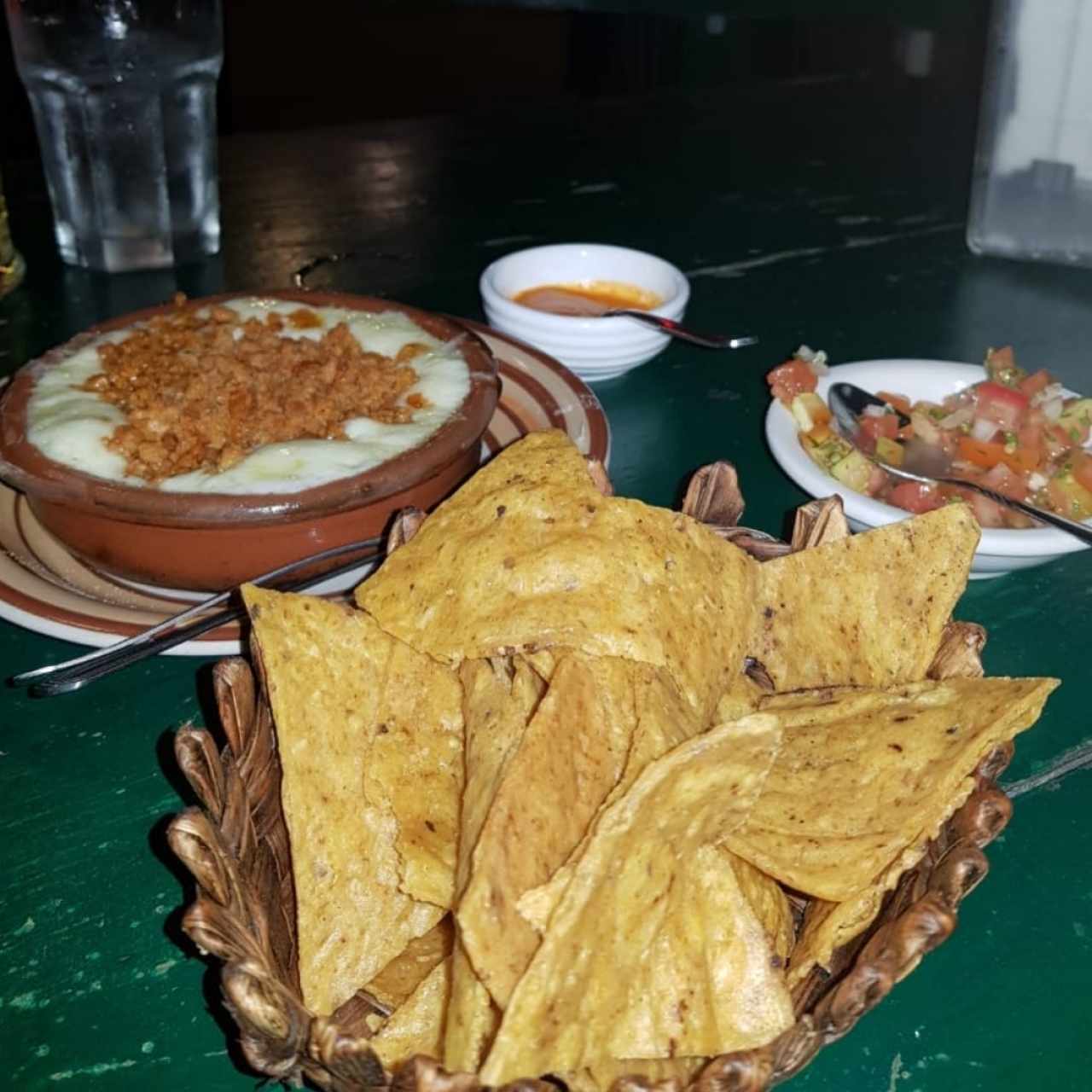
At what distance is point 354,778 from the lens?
108 cm

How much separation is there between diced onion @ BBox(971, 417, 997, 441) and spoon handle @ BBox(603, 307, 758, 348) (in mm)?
462

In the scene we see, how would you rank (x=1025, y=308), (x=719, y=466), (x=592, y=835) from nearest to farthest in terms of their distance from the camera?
(x=592, y=835), (x=719, y=466), (x=1025, y=308)

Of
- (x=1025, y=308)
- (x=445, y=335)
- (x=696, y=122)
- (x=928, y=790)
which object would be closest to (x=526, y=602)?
(x=928, y=790)

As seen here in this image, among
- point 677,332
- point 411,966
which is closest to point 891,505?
point 677,332

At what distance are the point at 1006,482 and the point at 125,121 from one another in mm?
1798

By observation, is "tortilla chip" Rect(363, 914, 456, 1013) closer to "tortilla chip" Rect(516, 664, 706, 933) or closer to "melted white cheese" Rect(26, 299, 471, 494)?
"tortilla chip" Rect(516, 664, 706, 933)

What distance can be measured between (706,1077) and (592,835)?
0.18m

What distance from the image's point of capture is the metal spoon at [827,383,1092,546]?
57.6 inches

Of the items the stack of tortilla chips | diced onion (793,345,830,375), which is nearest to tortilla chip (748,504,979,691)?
the stack of tortilla chips

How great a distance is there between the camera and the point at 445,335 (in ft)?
5.63

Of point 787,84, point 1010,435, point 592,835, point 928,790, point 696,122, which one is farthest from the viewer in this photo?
point 787,84

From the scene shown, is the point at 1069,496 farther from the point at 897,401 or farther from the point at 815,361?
the point at 815,361

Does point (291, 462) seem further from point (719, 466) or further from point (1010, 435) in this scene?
point (1010, 435)

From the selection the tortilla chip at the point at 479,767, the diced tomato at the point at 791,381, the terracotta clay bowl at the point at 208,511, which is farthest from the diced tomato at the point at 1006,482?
the tortilla chip at the point at 479,767
